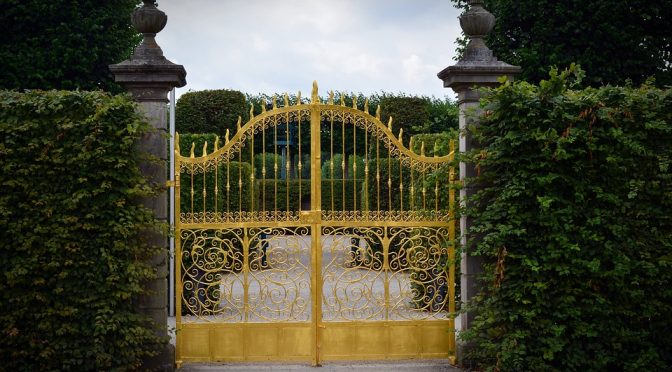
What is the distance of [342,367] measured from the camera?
6539 millimetres

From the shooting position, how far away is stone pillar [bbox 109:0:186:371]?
634cm

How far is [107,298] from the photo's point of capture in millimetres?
5977

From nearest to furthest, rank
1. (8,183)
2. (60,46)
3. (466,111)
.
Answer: (8,183) < (466,111) < (60,46)

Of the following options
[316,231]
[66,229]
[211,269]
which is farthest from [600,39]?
[66,229]

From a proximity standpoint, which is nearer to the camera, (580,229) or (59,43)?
(580,229)

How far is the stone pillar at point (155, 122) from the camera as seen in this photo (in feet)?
20.8

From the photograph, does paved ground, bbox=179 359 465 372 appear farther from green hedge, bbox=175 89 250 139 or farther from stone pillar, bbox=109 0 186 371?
green hedge, bbox=175 89 250 139

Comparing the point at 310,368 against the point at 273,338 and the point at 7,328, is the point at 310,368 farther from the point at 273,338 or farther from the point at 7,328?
the point at 7,328

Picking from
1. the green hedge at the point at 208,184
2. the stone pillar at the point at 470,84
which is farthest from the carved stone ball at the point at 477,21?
the green hedge at the point at 208,184

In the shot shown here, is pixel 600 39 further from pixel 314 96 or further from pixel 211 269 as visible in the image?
pixel 211 269

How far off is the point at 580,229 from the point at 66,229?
444cm

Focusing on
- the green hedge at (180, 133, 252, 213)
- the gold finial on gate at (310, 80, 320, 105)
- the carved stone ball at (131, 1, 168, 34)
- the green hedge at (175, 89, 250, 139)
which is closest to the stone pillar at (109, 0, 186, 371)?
the carved stone ball at (131, 1, 168, 34)

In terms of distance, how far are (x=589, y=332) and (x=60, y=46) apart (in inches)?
457

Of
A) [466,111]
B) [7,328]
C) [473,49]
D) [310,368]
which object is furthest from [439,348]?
[7,328]
